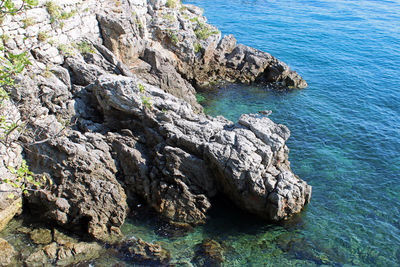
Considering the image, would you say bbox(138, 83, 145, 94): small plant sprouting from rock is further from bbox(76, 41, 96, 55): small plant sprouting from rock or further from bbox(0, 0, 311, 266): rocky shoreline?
bbox(76, 41, 96, 55): small plant sprouting from rock

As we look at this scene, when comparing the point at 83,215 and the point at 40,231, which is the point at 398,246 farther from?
the point at 40,231

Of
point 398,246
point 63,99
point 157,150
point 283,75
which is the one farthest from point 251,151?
point 283,75

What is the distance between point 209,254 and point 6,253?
9.97 m

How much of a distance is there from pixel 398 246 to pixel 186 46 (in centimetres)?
2488

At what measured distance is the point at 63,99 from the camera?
71.4 feet

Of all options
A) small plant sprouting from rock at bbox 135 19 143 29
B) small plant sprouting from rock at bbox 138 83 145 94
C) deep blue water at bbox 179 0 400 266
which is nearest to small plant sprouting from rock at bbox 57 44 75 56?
small plant sprouting from rock at bbox 138 83 145 94

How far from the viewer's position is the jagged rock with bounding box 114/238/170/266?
1720cm

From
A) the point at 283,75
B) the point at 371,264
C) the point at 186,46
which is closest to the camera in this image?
the point at 371,264

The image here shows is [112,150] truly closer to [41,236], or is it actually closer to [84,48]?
[41,236]

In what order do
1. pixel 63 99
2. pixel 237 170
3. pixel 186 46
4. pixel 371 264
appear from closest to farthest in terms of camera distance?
pixel 371 264 → pixel 237 170 → pixel 63 99 → pixel 186 46

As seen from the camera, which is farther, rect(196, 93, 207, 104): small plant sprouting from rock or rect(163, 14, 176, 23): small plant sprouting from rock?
rect(163, 14, 176, 23): small plant sprouting from rock

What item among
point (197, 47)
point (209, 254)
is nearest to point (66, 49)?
point (197, 47)

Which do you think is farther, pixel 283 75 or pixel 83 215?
pixel 283 75

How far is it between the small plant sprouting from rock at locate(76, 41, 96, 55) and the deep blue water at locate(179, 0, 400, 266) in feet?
40.5
